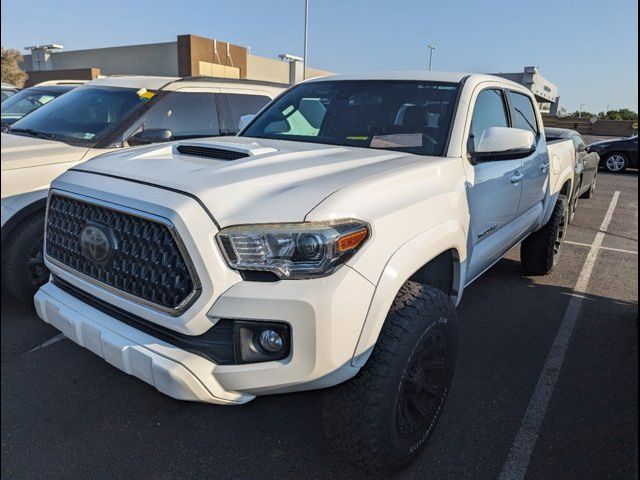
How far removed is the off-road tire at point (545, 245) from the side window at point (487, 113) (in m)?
1.40

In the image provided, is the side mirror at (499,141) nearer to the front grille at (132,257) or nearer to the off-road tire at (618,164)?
the front grille at (132,257)

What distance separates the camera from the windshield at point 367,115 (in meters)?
3.10

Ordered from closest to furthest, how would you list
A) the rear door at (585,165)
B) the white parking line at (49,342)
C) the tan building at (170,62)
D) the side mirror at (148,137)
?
the white parking line at (49,342) < the side mirror at (148,137) < the rear door at (585,165) < the tan building at (170,62)

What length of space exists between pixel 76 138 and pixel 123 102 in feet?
2.19

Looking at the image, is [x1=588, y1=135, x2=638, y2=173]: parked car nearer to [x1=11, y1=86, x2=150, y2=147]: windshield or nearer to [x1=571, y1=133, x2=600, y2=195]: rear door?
[x1=571, y1=133, x2=600, y2=195]: rear door

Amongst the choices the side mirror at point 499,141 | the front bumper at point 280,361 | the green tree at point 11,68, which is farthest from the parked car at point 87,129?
the green tree at point 11,68

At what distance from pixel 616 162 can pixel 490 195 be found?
49.5ft

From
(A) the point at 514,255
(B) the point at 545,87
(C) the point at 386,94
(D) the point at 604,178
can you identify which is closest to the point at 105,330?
(C) the point at 386,94

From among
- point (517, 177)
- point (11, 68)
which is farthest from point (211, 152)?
point (11, 68)

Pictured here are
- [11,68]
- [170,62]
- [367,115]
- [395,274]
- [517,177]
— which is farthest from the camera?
[170,62]

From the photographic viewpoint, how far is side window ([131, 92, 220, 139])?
479 cm

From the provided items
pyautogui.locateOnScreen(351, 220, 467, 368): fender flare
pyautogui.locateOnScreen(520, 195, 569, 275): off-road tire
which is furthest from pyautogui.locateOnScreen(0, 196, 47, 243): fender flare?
pyautogui.locateOnScreen(520, 195, 569, 275): off-road tire

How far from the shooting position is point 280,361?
191 cm

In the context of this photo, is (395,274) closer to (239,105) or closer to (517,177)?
(517,177)
